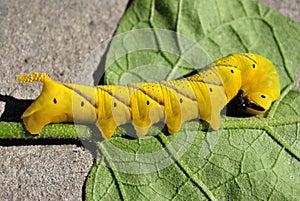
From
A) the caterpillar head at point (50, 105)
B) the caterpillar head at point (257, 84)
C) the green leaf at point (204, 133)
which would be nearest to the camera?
the caterpillar head at point (50, 105)

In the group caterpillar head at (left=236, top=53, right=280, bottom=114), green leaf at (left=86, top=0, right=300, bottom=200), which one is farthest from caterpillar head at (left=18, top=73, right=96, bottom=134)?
caterpillar head at (left=236, top=53, right=280, bottom=114)

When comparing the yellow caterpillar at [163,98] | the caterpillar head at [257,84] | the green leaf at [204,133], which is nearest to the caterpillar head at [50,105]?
the yellow caterpillar at [163,98]

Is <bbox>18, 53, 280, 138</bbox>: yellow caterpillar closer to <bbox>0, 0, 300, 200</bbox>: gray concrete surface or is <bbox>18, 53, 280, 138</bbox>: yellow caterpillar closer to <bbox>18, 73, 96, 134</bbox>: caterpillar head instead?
<bbox>18, 73, 96, 134</bbox>: caterpillar head

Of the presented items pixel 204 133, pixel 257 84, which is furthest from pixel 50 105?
pixel 257 84

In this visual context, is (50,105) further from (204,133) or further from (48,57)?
(204,133)

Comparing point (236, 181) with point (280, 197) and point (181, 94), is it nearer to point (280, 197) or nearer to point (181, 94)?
point (280, 197)

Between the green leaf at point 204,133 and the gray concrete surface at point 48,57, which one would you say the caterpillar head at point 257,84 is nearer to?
the green leaf at point 204,133
